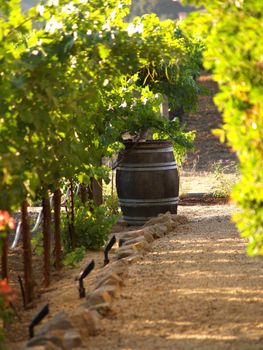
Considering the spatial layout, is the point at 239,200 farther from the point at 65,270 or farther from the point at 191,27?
the point at 65,270

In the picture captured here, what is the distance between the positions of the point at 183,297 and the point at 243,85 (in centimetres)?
217

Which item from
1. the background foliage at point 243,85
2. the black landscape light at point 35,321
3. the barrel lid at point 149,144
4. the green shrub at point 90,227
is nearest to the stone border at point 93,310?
the black landscape light at point 35,321

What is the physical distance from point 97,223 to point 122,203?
223 centimetres

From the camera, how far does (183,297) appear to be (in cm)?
673

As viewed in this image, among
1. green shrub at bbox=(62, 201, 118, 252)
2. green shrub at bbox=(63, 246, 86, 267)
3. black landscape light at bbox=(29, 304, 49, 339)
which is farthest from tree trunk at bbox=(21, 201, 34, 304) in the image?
green shrub at bbox=(62, 201, 118, 252)

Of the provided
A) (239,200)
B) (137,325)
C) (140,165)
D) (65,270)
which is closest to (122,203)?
(140,165)

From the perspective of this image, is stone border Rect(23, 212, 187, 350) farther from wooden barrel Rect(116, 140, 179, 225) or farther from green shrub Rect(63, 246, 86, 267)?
wooden barrel Rect(116, 140, 179, 225)

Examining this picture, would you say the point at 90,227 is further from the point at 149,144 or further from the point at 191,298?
the point at 191,298

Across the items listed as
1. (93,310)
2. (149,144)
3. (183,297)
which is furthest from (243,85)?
(149,144)

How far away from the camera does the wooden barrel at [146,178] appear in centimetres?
1166

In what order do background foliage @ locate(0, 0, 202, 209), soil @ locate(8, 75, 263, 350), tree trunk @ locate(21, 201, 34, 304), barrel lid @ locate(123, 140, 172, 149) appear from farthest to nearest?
barrel lid @ locate(123, 140, 172, 149) → tree trunk @ locate(21, 201, 34, 304) → background foliage @ locate(0, 0, 202, 209) → soil @ locate(8, 75, 263, 350)

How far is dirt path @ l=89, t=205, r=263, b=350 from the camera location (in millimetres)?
5422

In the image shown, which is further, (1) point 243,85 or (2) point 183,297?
(2) point 183,297

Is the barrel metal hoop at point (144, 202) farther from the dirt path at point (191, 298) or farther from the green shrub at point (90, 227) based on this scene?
the green shrub at point (90, 227)
